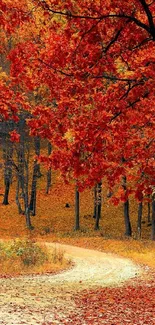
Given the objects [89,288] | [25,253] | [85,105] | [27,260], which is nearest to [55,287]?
[89,288]

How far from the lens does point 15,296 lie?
41.4 feet

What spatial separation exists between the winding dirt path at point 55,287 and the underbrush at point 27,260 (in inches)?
34.9

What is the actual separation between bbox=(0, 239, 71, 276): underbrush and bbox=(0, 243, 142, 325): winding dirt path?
0.89 meters

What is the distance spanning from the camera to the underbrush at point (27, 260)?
62.0 ft

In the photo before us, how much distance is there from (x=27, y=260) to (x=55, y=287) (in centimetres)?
541

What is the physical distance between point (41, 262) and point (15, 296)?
785cm

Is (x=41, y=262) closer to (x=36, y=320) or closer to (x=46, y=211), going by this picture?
(x=36, y=320)

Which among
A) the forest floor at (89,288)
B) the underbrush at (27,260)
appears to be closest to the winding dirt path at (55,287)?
the forest floor at (89,288)

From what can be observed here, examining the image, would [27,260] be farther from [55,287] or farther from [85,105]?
[85,105]

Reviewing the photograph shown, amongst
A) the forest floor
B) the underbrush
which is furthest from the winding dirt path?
the underbrush

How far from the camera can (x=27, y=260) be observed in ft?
65.6

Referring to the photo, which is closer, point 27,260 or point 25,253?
point 27,260

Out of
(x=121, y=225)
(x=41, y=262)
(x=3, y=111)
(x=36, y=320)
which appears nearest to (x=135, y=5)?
(x=3, y=111)

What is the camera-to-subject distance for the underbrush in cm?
1889
